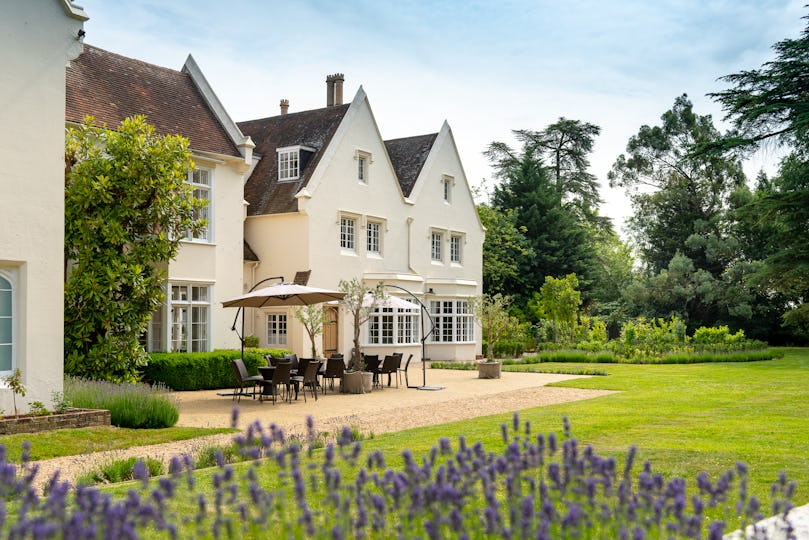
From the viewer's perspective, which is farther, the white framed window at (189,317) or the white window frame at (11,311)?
the white framed window at (189,317)

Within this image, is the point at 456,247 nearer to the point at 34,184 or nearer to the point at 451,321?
the point at 451,321

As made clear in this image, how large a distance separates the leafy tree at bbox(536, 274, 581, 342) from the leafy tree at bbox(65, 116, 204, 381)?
21.6 metres

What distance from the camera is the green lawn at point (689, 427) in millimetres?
9141

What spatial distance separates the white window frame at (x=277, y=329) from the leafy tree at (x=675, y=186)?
28268mm

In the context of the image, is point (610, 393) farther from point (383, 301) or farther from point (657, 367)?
point (657, 367)

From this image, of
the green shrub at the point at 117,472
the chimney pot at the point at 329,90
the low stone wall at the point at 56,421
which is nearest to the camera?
the green shrub at the point at 117,472

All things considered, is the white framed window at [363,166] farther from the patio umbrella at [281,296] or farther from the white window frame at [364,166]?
the patio umbrella at [281,296]

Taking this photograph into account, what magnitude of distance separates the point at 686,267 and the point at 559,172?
42.0 feet

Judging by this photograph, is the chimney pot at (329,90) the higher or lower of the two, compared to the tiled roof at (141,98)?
higher

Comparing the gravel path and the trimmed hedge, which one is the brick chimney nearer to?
the trimmed hedge

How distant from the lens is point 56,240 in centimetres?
1388

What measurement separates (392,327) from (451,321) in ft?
14.2

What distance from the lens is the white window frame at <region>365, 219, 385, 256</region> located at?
1220 inches

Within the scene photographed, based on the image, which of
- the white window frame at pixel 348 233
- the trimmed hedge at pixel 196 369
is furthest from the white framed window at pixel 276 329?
the trimmed hedge at pixel 196 369
